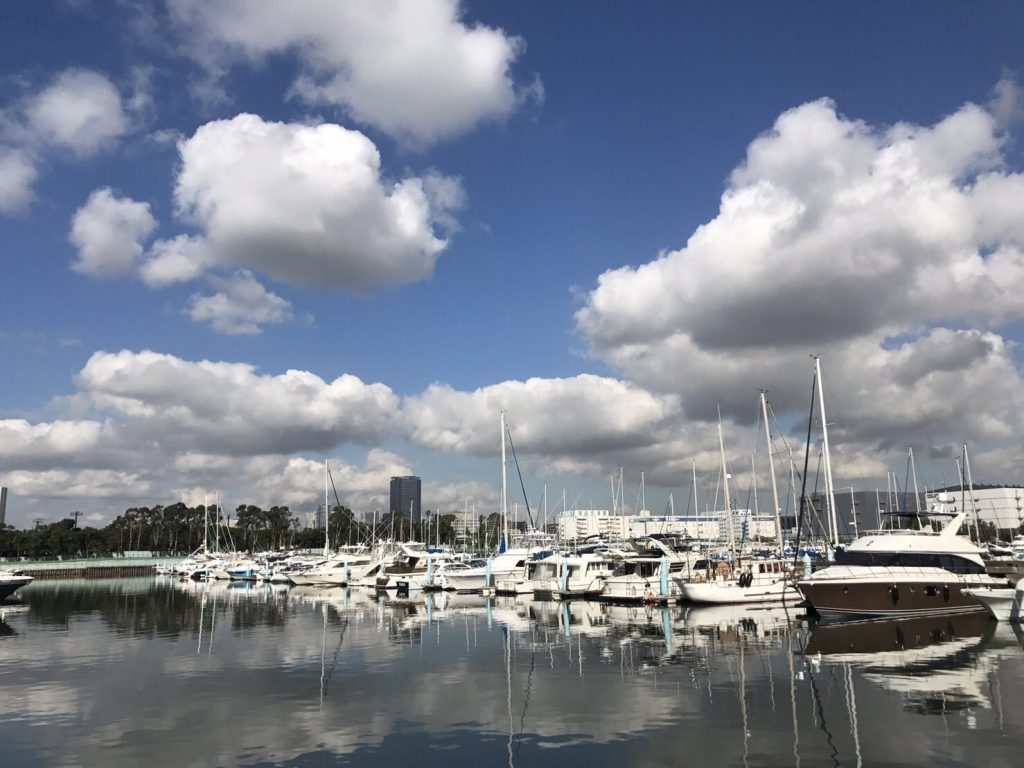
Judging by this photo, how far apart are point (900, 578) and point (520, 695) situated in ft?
89.6

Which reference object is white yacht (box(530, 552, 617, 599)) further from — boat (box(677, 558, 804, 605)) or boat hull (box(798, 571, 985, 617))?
boat hull (box(798, 571, 985, 617))

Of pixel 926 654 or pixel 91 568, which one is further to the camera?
pixel 91 568

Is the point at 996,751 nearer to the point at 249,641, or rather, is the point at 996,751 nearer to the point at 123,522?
the point at 249,641

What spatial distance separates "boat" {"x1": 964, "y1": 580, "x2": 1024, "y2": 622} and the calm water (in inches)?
86.0

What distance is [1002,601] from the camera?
136 feet

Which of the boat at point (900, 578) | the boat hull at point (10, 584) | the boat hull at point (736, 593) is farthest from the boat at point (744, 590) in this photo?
the boat hull at point (10, 584)

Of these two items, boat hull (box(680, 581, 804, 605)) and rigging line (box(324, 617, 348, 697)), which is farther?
boat hull (box(680, 581, 804, 605))

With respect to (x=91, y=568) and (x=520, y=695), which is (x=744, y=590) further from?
(x=91, y=568)

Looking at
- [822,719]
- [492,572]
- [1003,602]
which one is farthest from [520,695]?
[492,572]

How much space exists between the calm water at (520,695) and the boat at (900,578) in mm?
2360

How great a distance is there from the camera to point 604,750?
1583 centimetres

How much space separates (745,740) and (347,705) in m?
10.8

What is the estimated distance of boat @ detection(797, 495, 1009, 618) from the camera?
3866cm

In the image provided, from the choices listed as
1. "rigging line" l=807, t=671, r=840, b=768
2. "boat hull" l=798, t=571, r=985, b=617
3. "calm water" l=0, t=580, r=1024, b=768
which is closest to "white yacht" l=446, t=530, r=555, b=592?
"calm water" l=0, t=580, r=1024, b=768
